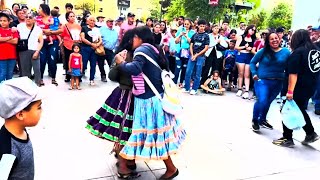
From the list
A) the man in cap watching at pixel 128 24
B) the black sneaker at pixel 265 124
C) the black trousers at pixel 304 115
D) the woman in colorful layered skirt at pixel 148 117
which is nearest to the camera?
the woman in colorful layered skirt at pixel 148 117

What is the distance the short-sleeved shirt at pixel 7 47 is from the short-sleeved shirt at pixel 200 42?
3.65m

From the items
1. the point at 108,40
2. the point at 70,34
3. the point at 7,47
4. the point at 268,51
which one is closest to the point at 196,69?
the point at 108,40

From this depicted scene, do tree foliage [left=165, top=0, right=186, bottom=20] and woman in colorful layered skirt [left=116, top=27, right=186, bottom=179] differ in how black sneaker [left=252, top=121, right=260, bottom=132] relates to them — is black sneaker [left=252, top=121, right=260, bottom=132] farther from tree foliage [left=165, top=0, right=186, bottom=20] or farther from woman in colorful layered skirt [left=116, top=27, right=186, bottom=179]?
tree foliage [left=165, top=0, right=186, bottom=20]

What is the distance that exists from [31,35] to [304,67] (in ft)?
15.7

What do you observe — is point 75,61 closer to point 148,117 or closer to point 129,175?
point 129,175

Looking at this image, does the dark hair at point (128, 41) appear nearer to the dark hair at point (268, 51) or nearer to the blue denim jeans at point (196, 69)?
the dark hair at point (268, 51)

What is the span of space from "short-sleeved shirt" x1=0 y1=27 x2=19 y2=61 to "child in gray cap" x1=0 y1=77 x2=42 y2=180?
4.60m

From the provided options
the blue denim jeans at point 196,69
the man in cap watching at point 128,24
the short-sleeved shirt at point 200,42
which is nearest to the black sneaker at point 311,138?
the blue denim jeans at point 196,69

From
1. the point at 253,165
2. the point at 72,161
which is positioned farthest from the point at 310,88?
the point at 72,161

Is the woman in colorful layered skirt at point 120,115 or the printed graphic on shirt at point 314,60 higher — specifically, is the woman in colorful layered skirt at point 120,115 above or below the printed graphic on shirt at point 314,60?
below

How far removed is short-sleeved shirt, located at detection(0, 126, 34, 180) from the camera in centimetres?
161

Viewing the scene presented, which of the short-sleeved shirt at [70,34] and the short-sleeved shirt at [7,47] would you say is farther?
the short-sleeved shirt at [70,34]

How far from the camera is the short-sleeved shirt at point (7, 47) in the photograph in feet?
18.7

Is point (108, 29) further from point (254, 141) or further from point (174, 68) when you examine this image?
point (254, 141)
